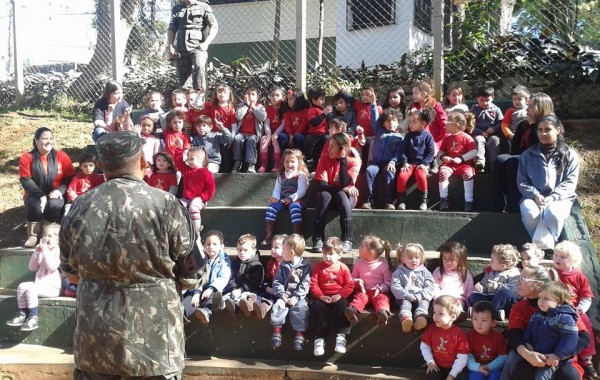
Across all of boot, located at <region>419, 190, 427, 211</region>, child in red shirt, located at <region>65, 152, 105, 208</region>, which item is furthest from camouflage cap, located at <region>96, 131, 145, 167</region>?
child in red shirt, located at <region>65, 152, 105, 208</region>

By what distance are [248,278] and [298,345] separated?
0.73 metres

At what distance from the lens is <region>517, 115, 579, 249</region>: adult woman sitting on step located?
5.22 m

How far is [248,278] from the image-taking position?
5.51m

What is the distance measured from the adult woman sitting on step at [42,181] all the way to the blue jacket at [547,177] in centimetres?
431

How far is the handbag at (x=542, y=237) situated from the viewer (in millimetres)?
5199

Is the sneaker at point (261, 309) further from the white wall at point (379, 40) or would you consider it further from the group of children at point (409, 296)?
the white wall at point (379, 40)

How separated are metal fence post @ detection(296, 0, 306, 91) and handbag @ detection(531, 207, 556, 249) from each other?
4.11m

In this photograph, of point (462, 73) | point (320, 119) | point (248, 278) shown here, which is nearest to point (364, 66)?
point (462, 73)

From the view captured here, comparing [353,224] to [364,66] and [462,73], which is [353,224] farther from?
[364,66]

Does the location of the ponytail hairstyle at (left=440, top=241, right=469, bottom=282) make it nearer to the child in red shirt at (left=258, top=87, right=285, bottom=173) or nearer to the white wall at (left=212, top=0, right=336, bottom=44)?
the child in red shirt at (left=258, top=87, right=285, bottom=173)

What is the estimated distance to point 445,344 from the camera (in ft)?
15.3

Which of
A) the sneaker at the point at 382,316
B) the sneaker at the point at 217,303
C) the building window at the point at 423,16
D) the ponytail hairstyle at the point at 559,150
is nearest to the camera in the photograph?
the sneaker at the point at 382,316

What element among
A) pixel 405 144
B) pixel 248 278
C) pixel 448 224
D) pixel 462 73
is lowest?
pixel 248 278

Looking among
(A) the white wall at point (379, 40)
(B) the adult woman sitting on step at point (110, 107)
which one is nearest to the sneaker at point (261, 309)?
(B) the adult woman sitting on step at point (110, 107)
